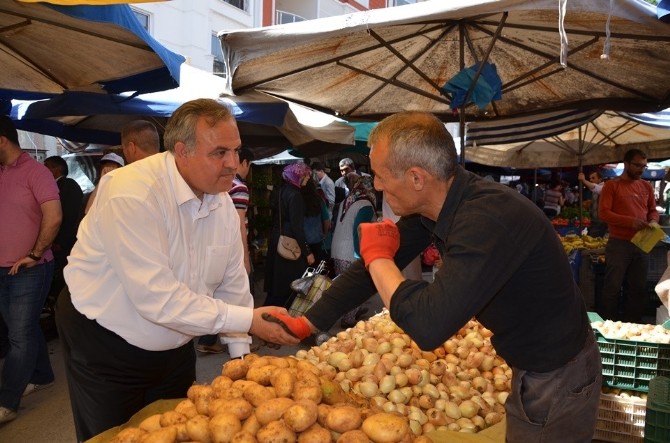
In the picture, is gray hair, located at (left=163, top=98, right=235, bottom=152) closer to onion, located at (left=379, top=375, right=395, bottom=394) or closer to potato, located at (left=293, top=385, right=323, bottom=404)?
potato, located at (left=293, top=385, right=323, bottom=404)

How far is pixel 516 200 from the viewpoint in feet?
6.41

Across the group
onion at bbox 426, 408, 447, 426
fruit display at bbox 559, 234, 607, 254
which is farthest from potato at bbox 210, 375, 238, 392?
fruit display at bbox 559, 234, 607, 254

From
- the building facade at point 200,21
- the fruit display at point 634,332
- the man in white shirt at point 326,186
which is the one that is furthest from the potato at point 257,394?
the building facade at point 200,21

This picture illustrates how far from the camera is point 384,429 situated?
6.00 ft

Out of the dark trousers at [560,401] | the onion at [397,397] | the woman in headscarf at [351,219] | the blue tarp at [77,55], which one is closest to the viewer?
the dark trousers at [560,401]

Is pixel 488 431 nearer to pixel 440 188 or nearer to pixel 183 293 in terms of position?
pixel 440 188

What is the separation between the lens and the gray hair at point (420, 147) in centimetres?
197

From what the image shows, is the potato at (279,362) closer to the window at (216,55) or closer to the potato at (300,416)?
the potato at (300,416)

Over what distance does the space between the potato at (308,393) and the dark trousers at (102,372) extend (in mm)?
885

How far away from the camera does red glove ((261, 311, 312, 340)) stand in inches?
102

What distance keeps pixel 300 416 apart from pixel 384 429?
27 centimetres

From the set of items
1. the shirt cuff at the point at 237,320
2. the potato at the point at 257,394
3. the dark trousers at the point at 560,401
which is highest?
the shirt cuff at the point at 237,320

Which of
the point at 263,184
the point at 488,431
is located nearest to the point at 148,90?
the point at 488,431

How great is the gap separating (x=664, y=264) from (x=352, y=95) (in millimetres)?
5069
